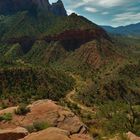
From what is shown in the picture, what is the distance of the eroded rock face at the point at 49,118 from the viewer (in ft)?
110

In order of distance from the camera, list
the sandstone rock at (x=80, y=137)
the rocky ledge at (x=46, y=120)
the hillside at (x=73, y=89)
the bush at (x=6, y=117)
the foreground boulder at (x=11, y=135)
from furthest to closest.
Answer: the bush at (x=6, y=117) → the hillside at (x=73, y=89) → the rocky ledge at (x=46, y=120) → the foreground boulder at (x=11, y=135) → the sandstone rock at (x=80, y=137)

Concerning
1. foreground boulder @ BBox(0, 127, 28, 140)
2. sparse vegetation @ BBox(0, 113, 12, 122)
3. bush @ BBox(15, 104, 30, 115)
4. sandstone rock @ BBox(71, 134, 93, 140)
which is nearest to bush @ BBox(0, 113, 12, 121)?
sparse vegetation @ BBox(0, 113, 12, 122)

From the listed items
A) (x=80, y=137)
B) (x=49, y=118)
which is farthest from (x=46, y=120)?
(x=80, y=137)

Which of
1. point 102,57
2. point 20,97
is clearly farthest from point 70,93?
point 102,57

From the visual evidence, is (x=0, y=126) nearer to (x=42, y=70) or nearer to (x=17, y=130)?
(x=17, y=130)

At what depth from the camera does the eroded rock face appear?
33625mm

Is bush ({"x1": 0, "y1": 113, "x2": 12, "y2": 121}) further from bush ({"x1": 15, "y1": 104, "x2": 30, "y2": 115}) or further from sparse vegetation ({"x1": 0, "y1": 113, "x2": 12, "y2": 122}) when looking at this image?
bush ({"x1": 15, "y1": 104, "x2": 30, "y2": 115})

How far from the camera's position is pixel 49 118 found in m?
35.0

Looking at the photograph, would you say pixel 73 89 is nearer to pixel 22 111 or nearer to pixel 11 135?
pixel 22 111

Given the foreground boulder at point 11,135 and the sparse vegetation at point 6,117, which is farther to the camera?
the sparse vegetation at point 6,117

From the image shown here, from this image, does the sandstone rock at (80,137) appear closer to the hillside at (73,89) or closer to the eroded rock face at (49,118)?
the hillside at (73,89)

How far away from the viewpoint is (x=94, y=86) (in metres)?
126

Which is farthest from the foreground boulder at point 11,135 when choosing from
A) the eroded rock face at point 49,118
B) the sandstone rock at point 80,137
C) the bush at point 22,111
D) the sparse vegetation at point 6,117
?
the bush at point 22,111

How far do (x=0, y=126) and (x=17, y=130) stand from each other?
644 cm
